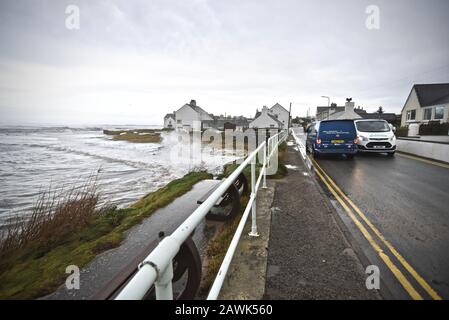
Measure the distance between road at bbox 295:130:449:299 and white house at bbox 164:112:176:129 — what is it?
88.6m

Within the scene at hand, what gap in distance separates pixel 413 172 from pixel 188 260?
10.7m

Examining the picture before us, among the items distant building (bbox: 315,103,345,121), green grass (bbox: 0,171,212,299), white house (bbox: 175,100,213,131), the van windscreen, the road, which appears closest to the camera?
the road

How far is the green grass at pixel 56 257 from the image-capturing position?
3.93 m

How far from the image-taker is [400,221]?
466 cm

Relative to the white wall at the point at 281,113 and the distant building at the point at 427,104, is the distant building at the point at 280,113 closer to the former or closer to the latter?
the white wall at the point at 281,113

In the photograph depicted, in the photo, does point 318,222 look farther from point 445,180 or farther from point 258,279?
point 445,180

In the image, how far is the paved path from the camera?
272cm

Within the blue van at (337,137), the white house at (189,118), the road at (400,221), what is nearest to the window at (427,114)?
the blue van at (337,137)

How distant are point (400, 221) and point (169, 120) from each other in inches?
3844

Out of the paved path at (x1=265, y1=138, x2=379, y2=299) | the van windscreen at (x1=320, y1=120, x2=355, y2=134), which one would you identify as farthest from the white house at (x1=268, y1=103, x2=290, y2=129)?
the paved path at (x1=265, y1=138, x2=379, y2=299)

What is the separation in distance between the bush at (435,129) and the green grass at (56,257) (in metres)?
34.8

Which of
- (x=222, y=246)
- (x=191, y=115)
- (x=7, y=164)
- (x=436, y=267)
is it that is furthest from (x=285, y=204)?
(x=191, y=115)

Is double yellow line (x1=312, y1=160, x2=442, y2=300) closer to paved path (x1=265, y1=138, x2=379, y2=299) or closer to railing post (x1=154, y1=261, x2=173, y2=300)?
paved path (x1=265, y1=138, x2=379, y2=299)

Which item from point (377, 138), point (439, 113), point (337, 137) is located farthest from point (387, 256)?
point (439, 113)
